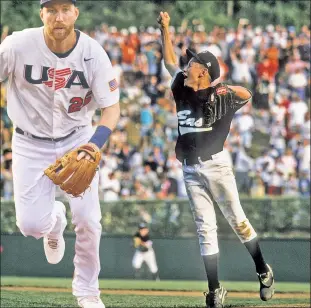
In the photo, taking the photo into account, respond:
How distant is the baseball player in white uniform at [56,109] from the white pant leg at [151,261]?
7858 millimetres

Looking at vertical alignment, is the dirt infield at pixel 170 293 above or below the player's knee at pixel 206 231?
below

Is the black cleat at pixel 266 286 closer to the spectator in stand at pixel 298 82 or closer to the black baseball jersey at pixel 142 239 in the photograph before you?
the black baseball jersey at pixel 142 239

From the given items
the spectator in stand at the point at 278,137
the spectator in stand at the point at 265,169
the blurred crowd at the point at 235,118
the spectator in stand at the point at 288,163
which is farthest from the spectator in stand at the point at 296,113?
the spectator in stand at the point at 265,169

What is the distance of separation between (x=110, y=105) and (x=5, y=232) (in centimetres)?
964

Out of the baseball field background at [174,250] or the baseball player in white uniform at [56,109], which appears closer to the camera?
the baseball player in white uniform at [56,109]

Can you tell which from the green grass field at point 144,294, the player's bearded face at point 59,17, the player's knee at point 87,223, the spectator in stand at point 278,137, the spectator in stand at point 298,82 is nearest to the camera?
the player's bearded face at point 59,17

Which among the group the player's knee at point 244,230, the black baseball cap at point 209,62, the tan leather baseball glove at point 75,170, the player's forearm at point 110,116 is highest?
the black baseball cap at point 209,62

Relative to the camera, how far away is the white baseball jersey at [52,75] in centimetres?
676

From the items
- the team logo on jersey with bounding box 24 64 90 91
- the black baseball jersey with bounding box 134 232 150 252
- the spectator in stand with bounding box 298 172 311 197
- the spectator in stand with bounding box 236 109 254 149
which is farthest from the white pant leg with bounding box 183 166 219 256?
the spectator in stand with bounding box 236 109 254 149

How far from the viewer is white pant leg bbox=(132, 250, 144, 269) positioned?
1535 cm

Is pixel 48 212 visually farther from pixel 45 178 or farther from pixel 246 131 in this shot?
pixel 246 131

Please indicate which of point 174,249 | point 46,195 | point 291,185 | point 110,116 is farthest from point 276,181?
point 110,116

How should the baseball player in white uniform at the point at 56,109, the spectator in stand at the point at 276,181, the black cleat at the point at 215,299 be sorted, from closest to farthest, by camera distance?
the baseball player in white uniform at the point at 56,109
the black cleat at the point at 215,299
the spectator in stand at the point at 276,181

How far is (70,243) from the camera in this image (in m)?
15.5
